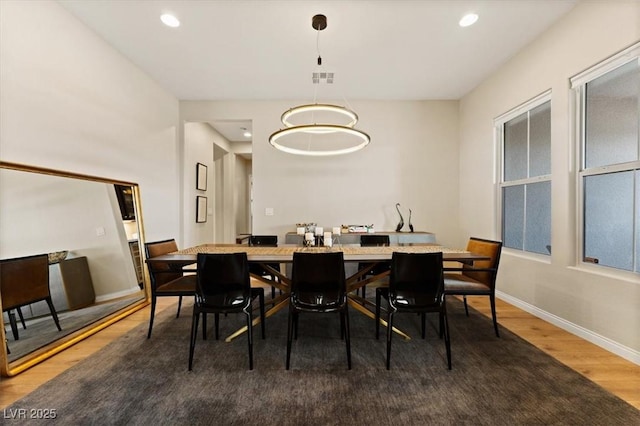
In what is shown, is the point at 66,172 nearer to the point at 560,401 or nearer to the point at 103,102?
the point at 103,102

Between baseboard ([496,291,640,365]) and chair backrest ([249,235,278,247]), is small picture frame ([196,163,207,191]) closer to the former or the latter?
chair backrest ([249,235,278,247])

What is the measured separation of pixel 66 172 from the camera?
2.47 metres

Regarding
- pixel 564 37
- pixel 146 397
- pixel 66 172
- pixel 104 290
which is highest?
pixel 564 37

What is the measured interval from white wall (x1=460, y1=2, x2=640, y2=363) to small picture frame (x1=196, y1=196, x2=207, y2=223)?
186 inches

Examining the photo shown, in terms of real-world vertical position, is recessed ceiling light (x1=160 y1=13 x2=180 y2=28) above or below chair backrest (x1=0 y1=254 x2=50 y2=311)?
above

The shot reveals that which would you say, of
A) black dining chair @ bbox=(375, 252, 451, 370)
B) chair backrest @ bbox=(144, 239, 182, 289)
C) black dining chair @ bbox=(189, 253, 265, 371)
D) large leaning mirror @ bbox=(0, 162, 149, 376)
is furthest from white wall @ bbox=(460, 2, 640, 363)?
large leaning mirror @ bbox=(0, 162, 149, 376)

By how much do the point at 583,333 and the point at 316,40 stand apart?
3.76 metres

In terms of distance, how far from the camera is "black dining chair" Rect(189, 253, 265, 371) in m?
2.01

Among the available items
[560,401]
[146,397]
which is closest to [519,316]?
[560,401]

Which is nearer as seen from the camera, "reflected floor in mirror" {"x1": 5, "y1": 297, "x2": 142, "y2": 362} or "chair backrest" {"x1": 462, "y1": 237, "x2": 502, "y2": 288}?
"reflected floor in mirror" {"x1": 5, "y1": 297, "x2": 142, "y2": 362}

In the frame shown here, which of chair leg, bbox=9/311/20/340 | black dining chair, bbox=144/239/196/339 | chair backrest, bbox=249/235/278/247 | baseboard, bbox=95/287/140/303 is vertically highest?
chair backrest, bbox=249/235/278/247

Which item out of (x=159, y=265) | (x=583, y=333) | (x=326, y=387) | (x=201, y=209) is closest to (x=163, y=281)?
(x=159, y=265)

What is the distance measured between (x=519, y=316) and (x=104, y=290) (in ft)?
14.3

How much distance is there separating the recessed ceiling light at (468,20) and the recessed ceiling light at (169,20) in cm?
273
